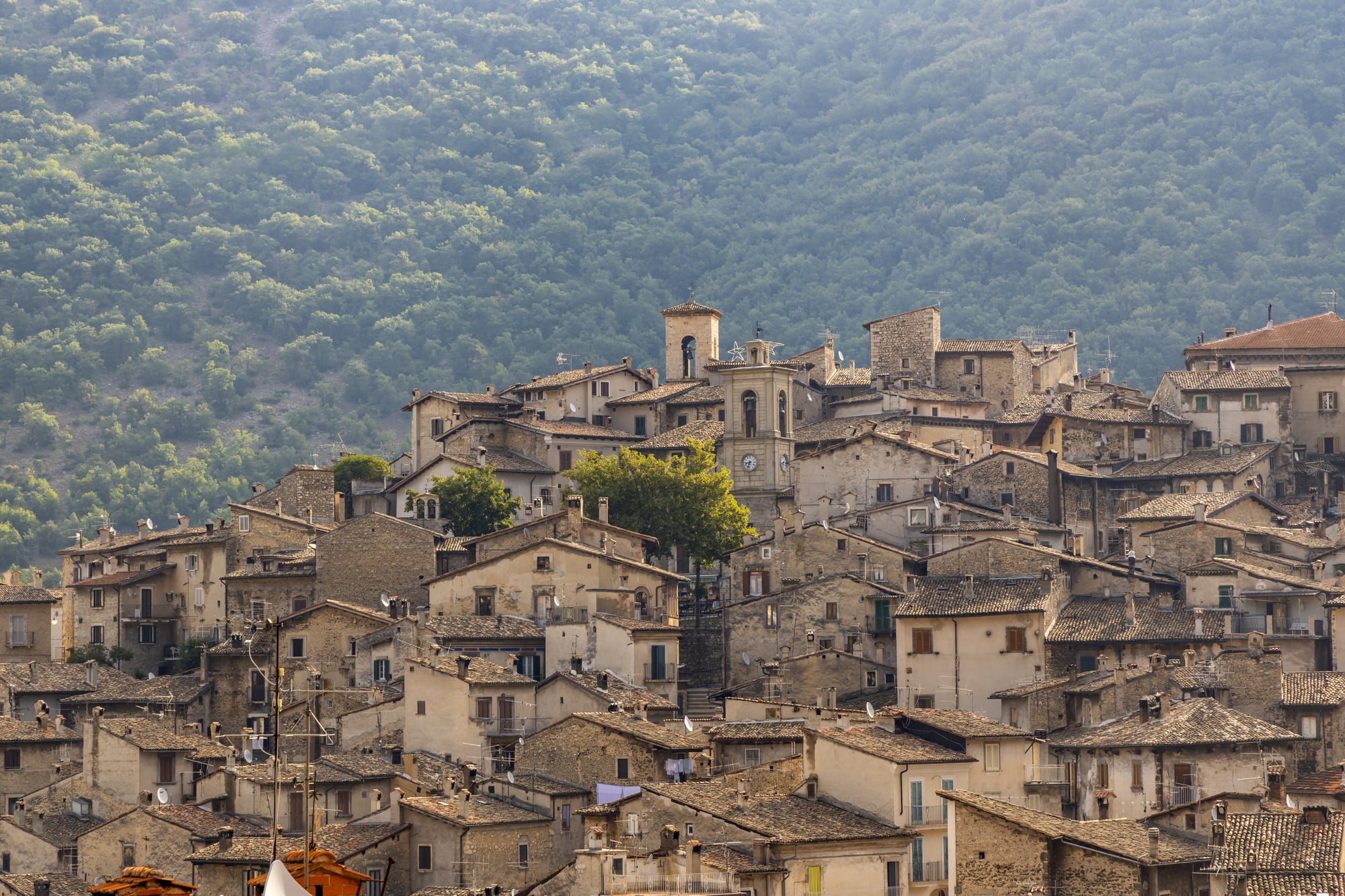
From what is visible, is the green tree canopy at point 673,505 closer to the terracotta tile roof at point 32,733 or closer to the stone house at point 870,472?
the stone house at point 870,472

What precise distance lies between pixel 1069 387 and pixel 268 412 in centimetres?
7676

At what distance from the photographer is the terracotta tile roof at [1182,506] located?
239ft

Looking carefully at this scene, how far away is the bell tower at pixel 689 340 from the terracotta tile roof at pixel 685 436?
9.03 m

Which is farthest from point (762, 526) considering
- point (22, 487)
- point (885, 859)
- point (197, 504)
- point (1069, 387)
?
Result: point (22, 487)

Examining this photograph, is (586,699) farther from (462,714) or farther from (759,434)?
(759,434)

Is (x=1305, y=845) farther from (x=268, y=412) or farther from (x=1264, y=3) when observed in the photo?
(x=1264, y=3)

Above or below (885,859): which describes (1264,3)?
above

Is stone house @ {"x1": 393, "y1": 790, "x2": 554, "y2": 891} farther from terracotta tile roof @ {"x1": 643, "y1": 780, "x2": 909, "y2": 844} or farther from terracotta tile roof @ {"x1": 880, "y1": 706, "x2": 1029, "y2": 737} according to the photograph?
terracotta tile roof @ {"x1": 880, "y1": 706, "x2": 1029, "y2": 737}

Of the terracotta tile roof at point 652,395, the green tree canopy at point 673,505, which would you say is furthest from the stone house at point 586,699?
the terracotta tile roof at point 652,395

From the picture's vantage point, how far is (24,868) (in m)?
60.8

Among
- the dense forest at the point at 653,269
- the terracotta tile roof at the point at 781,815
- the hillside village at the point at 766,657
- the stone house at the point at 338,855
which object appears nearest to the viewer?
the terracotta tile roof at the point at 781,815

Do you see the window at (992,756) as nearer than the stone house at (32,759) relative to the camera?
Yes

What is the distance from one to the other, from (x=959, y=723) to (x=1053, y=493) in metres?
25.2

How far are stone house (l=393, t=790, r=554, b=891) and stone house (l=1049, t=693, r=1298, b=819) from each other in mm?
10419
